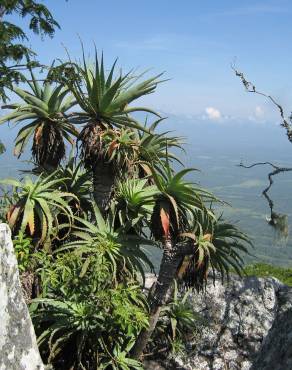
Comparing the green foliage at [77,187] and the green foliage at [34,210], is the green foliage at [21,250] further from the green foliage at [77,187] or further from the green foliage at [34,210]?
the green foliage at [77,187]

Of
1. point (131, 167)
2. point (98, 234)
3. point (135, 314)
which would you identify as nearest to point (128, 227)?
point (98, 234)

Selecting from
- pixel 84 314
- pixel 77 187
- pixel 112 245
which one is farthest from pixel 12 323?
pixel 77 187

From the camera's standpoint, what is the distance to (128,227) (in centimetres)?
918

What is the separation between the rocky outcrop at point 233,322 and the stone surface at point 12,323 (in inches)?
236

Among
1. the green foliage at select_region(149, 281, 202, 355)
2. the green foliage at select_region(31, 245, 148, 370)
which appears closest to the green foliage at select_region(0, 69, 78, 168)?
the green foliage at select_region(31, 245, 148, 370)

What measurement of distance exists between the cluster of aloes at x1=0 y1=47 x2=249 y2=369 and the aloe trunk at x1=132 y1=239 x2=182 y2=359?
21 millimetres

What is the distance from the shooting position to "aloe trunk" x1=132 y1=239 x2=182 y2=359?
8.76m

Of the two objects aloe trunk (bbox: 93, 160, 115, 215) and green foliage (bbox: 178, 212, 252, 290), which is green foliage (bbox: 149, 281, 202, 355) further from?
aloe trunk (bbox: 93, 160, 115, 215)

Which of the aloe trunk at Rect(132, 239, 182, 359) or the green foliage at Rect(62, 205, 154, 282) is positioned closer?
the green foliage at Rect(62, 205, 154, 282)

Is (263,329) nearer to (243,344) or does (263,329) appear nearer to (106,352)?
(243,344)

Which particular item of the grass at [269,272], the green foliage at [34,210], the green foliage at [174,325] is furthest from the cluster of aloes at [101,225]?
the grass at [269,272]

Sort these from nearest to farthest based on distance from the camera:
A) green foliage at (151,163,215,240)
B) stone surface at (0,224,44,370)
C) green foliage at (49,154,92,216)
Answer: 1. stone surface at (0,224,44,370)
2. green foliage at (151,163,215,240)
3. green foliage at (49,154,92,216)

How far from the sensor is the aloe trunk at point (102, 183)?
30.5ft

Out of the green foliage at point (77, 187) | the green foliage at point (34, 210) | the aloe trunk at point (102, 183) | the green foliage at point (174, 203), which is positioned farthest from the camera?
the green foliage at point (77, 187)
